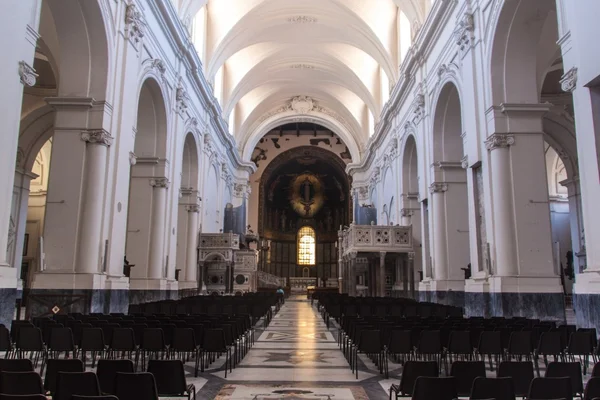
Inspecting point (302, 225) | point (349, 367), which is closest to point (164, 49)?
point (349, 367)

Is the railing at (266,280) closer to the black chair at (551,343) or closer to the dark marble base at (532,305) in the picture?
the dark marble base at (532,305)

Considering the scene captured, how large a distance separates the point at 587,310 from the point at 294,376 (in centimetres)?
452

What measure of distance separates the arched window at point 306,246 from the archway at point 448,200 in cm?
3027

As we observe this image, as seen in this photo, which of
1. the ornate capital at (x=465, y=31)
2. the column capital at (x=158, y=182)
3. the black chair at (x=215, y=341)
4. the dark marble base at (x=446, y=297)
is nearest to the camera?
the black chair at (x=215, y=341)

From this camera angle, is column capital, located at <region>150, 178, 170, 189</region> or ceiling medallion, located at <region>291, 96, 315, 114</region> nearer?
column capital, located at <region>150, 178, 170, 189</region>

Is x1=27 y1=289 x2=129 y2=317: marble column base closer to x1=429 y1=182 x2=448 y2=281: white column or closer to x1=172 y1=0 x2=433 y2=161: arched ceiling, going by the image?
x1=429 y1=182 x2=448 y2=281: white column

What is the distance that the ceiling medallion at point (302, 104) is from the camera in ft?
123

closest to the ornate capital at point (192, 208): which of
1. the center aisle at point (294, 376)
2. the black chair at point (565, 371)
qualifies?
the center aisle at point (294, 376)

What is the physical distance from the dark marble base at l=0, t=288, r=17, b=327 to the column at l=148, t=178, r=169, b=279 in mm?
8821

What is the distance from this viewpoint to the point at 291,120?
3872 centimetres

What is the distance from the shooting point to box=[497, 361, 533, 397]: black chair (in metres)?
4.55

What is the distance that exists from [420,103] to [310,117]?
1979cm

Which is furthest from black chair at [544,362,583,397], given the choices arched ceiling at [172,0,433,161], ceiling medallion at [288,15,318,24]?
ceiling medallion at [288,15,318,24]

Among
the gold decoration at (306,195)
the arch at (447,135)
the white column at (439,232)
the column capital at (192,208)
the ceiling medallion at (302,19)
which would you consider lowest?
the white column at (439,232)
